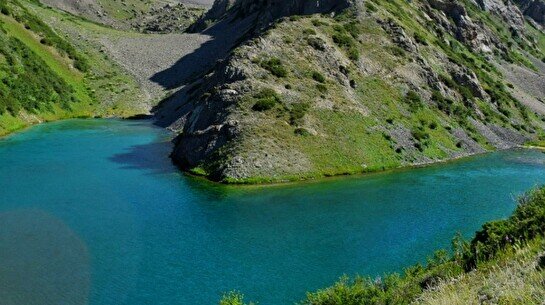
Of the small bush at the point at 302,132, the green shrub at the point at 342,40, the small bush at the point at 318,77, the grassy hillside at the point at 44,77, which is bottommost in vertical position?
the grassy hillside at the point at 44,77

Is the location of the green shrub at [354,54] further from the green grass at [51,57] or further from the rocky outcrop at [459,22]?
the green grass at [51,57]

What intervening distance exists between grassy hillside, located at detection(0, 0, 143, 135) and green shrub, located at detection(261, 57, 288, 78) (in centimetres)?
5618

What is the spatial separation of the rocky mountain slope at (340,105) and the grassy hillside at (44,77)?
928 inches

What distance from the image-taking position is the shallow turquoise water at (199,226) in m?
40.7

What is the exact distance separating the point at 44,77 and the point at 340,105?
90954 millimetres

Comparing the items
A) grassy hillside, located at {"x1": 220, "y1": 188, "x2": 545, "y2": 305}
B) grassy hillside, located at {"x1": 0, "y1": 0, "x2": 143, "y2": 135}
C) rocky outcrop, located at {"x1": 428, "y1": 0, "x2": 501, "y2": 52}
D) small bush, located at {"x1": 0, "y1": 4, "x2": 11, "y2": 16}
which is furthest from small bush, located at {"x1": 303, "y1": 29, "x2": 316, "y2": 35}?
small bush, located at {"x1": 0, "y1": 4, "x2": 11, "y2": 16}

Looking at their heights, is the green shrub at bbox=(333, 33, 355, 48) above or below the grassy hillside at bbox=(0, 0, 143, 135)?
above

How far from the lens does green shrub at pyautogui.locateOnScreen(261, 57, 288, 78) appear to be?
98562 millimetres

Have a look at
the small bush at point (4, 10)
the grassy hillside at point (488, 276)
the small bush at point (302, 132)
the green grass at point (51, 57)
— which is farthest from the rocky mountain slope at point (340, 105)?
the small bush at point (4, 10)

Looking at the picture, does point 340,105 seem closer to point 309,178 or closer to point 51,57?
point 309,178

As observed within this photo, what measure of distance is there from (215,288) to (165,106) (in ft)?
388

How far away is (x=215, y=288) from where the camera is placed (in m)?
40.0

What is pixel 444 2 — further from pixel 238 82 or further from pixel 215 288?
pixel 215 288

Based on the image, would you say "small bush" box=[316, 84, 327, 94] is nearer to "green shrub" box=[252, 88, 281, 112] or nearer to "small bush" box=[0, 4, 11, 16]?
"green shrub" box=[252, 88, 281, 112]
